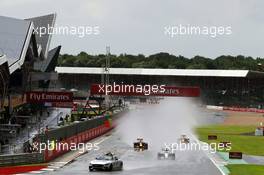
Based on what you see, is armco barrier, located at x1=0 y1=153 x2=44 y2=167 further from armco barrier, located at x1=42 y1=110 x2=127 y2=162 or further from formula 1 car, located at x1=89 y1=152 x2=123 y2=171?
formula 1 car, located at x1=89 y1=152 x2=123 y2=171

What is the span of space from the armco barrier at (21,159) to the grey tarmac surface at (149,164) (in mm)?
2010

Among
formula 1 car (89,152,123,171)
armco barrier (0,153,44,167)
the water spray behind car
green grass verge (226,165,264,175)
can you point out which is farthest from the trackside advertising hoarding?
armco barrier (0,153,44,167)

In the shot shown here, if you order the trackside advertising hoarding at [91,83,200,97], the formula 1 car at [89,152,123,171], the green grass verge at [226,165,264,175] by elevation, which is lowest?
the green grass verge at [226,165,264,175]

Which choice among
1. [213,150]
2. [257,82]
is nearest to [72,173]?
[213,150]

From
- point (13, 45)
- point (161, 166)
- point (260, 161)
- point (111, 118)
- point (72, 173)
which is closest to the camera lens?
point (72, 173)

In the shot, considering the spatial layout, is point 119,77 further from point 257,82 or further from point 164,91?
point 164,91

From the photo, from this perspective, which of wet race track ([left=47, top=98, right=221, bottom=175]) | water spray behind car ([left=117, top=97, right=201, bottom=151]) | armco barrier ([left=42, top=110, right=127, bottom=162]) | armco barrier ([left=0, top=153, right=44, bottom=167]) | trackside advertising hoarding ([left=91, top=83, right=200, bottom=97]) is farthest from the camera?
water spray behind car ([left=117, top=97, right=201, bottom=151])

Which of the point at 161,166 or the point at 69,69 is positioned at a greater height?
the point at 69,69

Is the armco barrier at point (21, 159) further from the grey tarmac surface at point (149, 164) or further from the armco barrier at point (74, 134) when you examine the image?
the grey tarmac surface at point (149, 164)

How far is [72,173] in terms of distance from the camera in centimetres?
3481

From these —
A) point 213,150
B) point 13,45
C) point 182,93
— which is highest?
point 13,45

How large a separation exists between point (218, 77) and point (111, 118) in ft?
310

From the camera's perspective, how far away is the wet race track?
37344mm

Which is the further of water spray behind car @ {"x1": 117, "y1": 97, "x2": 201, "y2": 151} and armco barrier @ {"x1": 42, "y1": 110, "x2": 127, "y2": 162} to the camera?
water spray behind car @ {"x1": 117, "y1": 97, "x2": 201, "y2": 151}
